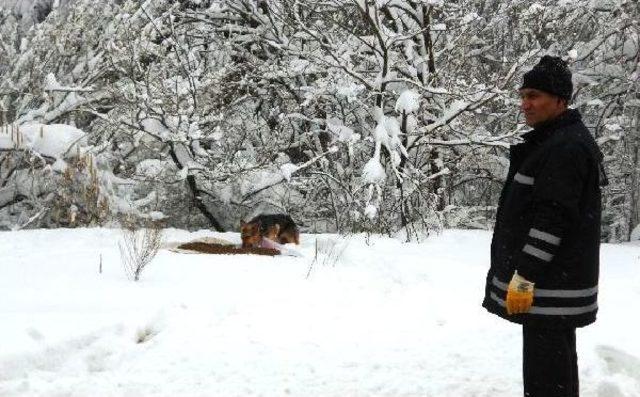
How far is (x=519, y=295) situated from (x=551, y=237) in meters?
0.25

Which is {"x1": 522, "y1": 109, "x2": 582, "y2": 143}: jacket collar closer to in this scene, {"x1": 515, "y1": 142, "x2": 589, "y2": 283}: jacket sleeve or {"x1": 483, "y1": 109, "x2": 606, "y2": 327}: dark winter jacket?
{"x1": 483, "y1": 109, "x2": 606, "y2": 327}: dark winter jacket

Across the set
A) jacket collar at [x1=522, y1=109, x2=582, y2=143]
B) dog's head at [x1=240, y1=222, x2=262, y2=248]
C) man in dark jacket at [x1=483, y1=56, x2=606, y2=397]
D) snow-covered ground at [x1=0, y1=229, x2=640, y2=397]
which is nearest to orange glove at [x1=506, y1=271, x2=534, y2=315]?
man in dark jacket at [x1=483, y1=56, x2=606, y2=397]

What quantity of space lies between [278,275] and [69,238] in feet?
7.79

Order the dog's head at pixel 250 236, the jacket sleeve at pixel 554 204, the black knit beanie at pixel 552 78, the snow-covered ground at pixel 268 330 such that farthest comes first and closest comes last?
the dog's head at pixel 250 236
the snow-covered ground at pixel 268 330
the black knit beanie at pixel 552 78
the jacket sleeve at pixel 554 204

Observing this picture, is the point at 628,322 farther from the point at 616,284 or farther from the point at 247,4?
the point at 247,4

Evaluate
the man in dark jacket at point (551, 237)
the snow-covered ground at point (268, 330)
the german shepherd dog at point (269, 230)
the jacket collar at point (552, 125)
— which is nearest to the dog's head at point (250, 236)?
the german shepherd dog at point (269, 230)

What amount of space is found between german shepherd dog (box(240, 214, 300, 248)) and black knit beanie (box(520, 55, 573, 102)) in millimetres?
3775

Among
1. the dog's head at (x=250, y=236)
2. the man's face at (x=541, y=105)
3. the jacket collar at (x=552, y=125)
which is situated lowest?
the dog's head at (x=250, y=236)

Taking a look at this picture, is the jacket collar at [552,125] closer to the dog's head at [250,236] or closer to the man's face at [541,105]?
the man's face at [541,105]

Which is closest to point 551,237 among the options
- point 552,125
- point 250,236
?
point 552,125

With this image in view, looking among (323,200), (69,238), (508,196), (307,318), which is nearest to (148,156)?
(323,200)

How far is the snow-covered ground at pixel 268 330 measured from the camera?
10.9 feet

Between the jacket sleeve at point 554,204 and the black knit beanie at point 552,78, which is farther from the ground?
the black knit beanie at point 552,78

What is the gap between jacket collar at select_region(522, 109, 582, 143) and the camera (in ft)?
8.86
